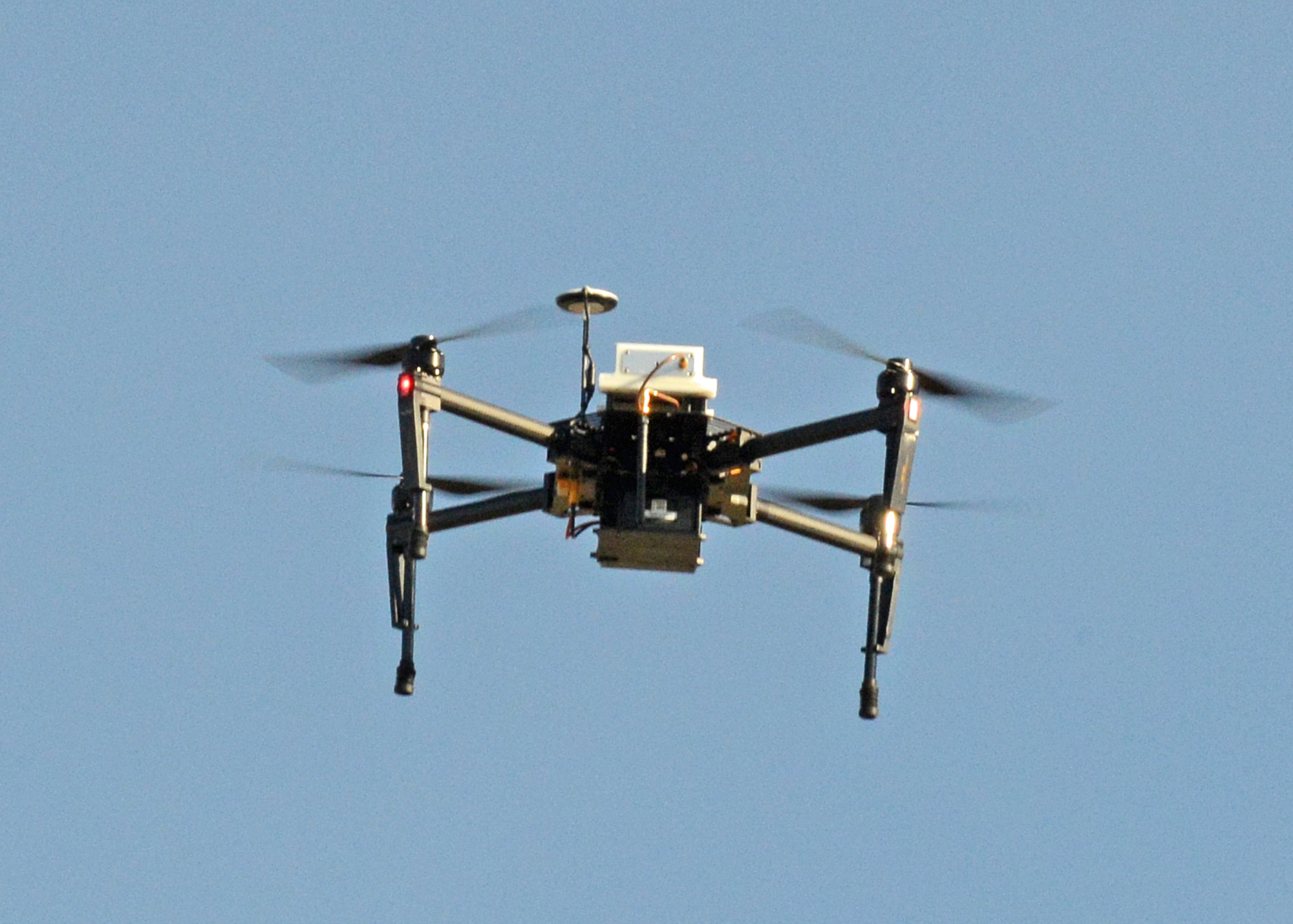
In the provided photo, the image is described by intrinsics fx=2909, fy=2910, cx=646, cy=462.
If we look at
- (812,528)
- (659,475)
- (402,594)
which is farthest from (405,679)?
(812,528)

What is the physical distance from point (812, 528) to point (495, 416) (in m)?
4.18

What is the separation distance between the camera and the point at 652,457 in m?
35.1

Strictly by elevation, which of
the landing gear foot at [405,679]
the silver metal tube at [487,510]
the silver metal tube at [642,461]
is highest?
the silver metal tube at [642,461]

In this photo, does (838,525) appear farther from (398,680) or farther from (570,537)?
(398,680)

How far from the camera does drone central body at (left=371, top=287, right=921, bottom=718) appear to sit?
1357 inches

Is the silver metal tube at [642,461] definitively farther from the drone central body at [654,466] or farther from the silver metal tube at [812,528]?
the silver metal tube at [812,528]

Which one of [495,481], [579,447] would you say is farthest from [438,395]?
[495,481]

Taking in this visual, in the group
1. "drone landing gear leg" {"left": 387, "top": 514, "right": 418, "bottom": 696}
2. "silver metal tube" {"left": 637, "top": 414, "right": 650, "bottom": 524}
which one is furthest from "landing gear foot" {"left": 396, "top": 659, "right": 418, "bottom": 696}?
"silver metal tube" {"left": 637, "top": 414, "right": 650, "bottom": 524}

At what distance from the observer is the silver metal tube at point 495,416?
34750 mm

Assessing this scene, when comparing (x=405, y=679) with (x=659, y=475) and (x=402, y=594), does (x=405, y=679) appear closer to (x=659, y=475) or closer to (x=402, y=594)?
(x=402, y=594)

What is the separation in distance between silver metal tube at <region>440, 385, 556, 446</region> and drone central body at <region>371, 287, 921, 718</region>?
0.02m

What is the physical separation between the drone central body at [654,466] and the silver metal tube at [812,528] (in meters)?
0.02

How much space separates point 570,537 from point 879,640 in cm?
402

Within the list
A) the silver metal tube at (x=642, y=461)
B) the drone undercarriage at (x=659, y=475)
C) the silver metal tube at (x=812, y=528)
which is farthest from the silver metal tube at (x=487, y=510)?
the silver metal tube at (x=812, y=528)
